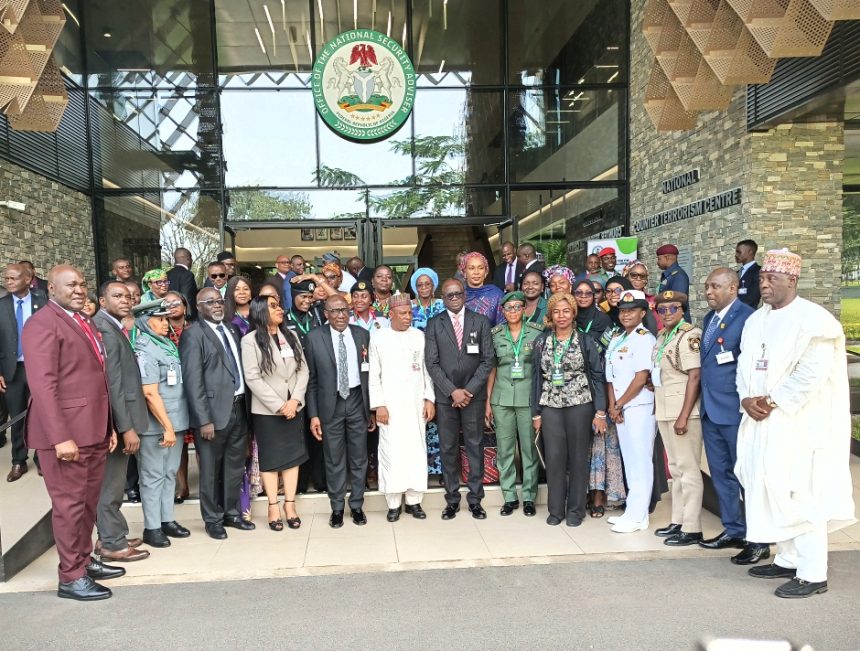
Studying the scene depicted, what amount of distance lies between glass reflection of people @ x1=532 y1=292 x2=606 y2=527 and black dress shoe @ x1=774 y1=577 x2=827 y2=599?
5.04 feet

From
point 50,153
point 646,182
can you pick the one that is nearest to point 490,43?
point 646,182

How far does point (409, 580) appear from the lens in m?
4.01

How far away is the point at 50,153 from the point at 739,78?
30.7 feet

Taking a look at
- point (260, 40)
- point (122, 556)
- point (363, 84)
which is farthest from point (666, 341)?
point (260, 40)

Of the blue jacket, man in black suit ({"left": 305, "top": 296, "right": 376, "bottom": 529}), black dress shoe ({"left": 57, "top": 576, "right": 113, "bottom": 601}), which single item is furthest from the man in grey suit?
the blue jacket

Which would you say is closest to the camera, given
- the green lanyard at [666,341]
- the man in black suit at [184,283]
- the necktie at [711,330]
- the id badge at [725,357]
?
the id badge at [725,357]

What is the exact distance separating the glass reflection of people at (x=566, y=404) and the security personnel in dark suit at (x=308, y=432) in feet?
6.34

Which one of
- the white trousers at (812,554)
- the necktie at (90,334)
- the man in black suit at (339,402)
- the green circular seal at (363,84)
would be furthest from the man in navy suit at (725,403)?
the green circular seal at (363,84)

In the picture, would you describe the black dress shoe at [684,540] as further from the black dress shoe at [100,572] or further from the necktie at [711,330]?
the black dress shoe at [100,572]

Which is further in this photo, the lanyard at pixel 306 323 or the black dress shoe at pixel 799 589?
the lanyard at pixel 306 323

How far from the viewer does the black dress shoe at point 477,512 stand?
5.14 meters

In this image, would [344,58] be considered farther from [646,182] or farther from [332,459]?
[332,459]

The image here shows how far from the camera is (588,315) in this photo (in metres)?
5.44

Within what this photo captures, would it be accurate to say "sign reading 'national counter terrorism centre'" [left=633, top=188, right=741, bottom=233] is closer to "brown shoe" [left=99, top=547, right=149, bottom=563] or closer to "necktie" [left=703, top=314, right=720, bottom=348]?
"necktie" [left=703, top=314, right=720, bottom=348]
